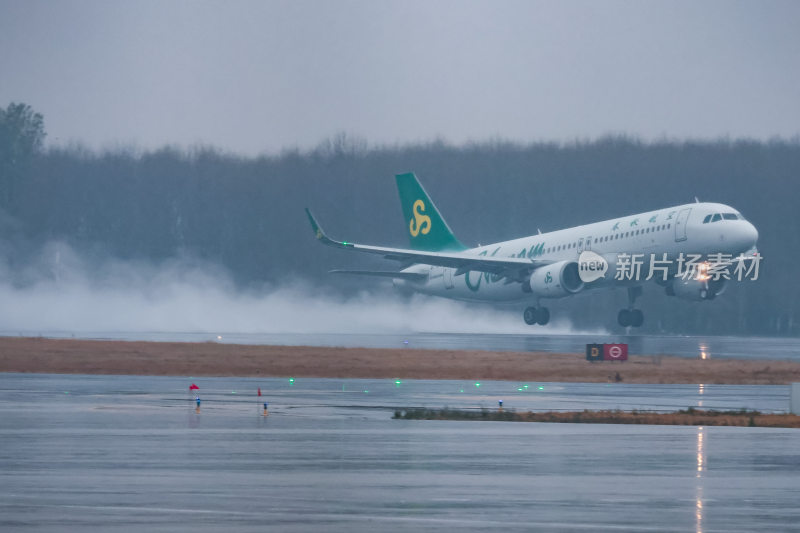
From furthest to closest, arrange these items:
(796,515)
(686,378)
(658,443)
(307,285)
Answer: (307,285)
(686,378)
(658,443)
(796,515)

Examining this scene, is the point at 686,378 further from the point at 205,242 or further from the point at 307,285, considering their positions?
the point at 205,242

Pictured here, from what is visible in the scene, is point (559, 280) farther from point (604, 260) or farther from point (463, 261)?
point (463, 261)

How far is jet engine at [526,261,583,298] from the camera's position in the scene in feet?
206

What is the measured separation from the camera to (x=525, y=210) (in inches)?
4631

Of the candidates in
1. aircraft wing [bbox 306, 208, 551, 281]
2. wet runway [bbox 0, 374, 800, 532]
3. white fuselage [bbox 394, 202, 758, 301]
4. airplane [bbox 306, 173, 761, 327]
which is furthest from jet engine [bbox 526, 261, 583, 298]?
wet runway [bbox 0, 374, 800, 532]

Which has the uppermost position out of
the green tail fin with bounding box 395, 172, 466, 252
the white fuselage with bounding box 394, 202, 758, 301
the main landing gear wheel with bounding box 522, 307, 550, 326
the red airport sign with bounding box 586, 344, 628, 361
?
the green tail fin with bounding box 395, 172, 466, 252

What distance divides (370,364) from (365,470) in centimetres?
2756

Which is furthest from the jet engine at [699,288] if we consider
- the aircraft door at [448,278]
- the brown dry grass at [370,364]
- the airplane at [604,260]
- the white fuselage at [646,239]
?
the aircraft door at [448,278]

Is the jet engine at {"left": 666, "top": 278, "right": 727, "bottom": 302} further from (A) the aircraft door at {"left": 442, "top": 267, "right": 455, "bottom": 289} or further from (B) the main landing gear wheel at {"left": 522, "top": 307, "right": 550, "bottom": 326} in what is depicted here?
(A) the aircraft door at {"left": 442, "top": 267, "right": 455, "bottom": 289}

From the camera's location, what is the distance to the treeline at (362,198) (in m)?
101

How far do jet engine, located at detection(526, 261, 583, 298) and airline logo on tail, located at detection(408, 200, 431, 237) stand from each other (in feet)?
57.9

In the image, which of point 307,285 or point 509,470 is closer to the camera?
point 509,470

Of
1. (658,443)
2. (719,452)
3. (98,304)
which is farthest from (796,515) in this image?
(98,304)

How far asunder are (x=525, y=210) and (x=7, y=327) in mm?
55093
